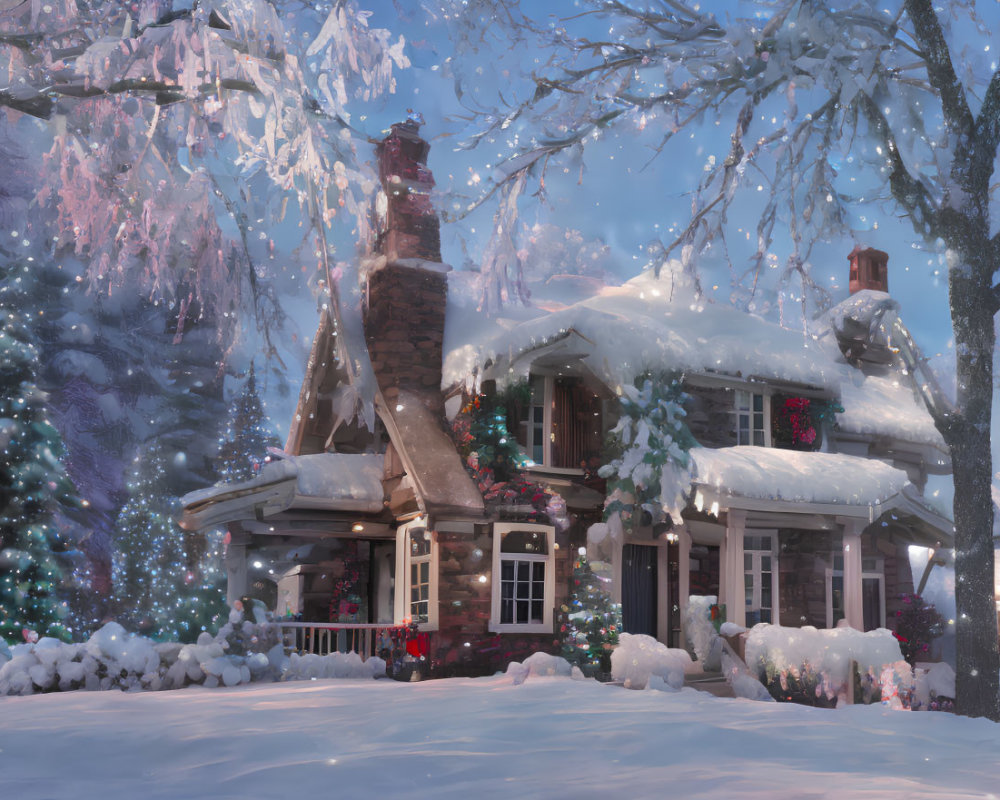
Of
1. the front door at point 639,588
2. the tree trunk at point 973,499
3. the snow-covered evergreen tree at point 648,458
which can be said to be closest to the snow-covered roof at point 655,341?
the snow-covered evergreen tree at point 648,458

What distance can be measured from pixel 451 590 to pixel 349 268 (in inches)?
288

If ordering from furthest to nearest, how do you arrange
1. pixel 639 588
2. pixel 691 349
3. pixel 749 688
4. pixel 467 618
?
pixel 639 588, pixel 691 349, pixel 467 618, pixel 749 688

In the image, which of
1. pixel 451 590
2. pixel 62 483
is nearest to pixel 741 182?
pixel 451 590

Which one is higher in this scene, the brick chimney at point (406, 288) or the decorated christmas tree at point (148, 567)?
the brick chimney at point (406, 288)

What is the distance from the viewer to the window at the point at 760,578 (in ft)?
62.6

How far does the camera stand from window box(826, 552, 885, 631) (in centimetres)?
1991

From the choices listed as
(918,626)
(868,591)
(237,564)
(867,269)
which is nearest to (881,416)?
(868,591)

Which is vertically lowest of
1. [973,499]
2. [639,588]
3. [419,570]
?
[639,588]

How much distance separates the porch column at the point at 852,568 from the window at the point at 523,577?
6018 millimetres

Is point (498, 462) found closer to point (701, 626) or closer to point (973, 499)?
point (701, 626)

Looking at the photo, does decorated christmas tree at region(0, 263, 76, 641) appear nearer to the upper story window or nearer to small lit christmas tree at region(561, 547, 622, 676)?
the upper story window

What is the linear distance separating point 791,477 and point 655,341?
3.54 m

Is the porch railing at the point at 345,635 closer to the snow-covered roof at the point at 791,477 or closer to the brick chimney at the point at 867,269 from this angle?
the snow-covered roof at the point at 791,477

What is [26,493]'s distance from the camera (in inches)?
734
